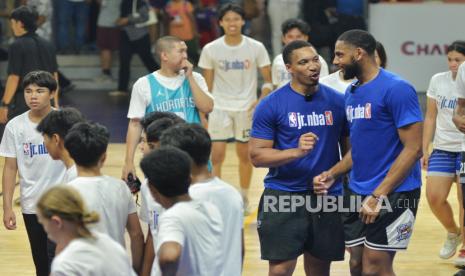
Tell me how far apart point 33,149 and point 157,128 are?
202cm

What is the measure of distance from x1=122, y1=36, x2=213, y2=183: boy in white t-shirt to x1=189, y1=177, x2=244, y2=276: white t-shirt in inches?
141

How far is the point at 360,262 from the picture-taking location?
8.10m

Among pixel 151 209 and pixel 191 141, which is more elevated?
pixel 191 141

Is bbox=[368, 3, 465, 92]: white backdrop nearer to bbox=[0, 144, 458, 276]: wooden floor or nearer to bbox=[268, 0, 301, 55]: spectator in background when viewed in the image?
bbox=[268, 0, 301, 55]: spectator in background

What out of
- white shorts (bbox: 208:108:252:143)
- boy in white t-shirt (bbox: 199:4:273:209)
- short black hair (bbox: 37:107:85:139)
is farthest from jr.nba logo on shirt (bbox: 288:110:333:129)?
white shorts (bbox: 208:108:252:143)

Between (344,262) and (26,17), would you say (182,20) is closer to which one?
(26,17)

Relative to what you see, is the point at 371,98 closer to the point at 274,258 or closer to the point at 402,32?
the point at 274,258

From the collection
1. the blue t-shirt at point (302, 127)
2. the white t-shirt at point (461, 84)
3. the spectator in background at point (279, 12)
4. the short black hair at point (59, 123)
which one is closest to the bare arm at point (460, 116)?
the white t-shirt at point (461, 84)

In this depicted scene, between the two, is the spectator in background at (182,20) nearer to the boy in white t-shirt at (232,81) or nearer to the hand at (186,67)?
the boy in white t-shirt at (232,81)

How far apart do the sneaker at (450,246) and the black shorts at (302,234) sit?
258cm

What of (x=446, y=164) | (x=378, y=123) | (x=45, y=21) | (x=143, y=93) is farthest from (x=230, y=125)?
(x=45, y=21)

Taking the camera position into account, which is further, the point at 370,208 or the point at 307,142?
the point at 370,208

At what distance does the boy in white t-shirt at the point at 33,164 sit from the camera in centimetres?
845

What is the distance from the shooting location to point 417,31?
63.5 ft
